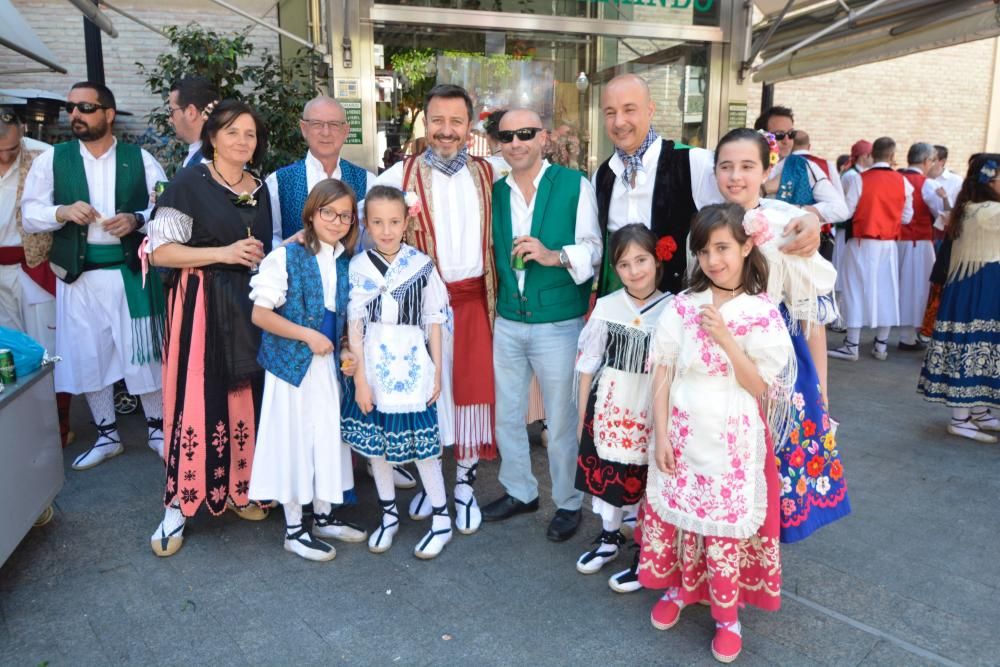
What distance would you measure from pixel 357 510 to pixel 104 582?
1.12 m

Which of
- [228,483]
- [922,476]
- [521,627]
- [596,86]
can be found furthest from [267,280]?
[596,86]

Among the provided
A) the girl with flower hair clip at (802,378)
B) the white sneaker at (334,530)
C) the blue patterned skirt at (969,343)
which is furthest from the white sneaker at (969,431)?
the white sneaker at (334,530)

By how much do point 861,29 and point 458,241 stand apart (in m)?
5.14

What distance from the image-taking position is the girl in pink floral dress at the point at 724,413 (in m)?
2.32

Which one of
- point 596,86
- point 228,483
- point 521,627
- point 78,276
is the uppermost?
point 596,86

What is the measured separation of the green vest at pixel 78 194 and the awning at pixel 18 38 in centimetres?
101

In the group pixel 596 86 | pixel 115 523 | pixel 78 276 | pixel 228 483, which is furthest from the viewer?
pixel 596 86

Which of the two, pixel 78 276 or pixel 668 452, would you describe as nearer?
pixel 668 452

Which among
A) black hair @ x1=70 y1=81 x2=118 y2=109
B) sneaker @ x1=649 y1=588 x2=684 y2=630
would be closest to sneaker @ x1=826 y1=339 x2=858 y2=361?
sneaker @ x1=649 y1=588 x2=684 y2=630

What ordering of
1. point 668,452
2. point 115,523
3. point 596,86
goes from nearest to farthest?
point 668,452 → point 115,523 → point 596,86

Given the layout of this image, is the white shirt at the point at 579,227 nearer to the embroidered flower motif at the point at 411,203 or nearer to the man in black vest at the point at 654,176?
the man in black vest at the point at 654,176

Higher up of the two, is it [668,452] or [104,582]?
[668,452]

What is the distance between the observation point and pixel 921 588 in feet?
9.40

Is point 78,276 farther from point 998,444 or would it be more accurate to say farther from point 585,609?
point 998,444
